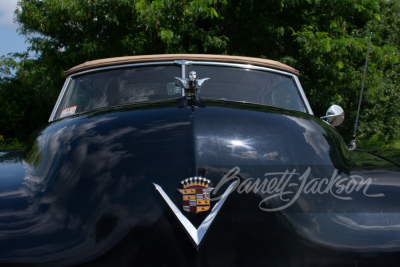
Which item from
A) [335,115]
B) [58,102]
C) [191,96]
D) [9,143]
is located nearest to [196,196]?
[191,96]

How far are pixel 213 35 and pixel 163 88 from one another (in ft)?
24.4

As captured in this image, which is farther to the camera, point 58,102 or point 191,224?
point 58,102

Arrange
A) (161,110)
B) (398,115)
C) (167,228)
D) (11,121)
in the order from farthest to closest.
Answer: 1. (398,115)
2. (11,121)
3. (161,110)
4. (167,228)

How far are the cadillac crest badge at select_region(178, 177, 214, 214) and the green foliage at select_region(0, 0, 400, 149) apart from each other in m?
7.08

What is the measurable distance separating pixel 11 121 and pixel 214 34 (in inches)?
349

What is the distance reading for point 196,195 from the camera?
139 centimetres

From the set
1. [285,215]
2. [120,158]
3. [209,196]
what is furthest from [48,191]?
[285,215]

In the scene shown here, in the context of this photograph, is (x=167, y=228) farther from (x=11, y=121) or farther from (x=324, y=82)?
(x=11, y=121)

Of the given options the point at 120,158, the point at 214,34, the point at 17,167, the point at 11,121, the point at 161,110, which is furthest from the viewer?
the point at 11,121

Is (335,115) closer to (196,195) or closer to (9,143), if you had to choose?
(196,195)

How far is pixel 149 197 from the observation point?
1442 mm

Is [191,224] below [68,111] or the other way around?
below

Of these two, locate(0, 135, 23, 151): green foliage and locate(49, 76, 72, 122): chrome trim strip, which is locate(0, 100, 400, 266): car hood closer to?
locate(49, 76, 72, 122): chrome trim strip

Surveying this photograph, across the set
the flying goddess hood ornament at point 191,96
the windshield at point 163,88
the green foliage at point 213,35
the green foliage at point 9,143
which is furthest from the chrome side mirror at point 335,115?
the green foliage at point 9,143
